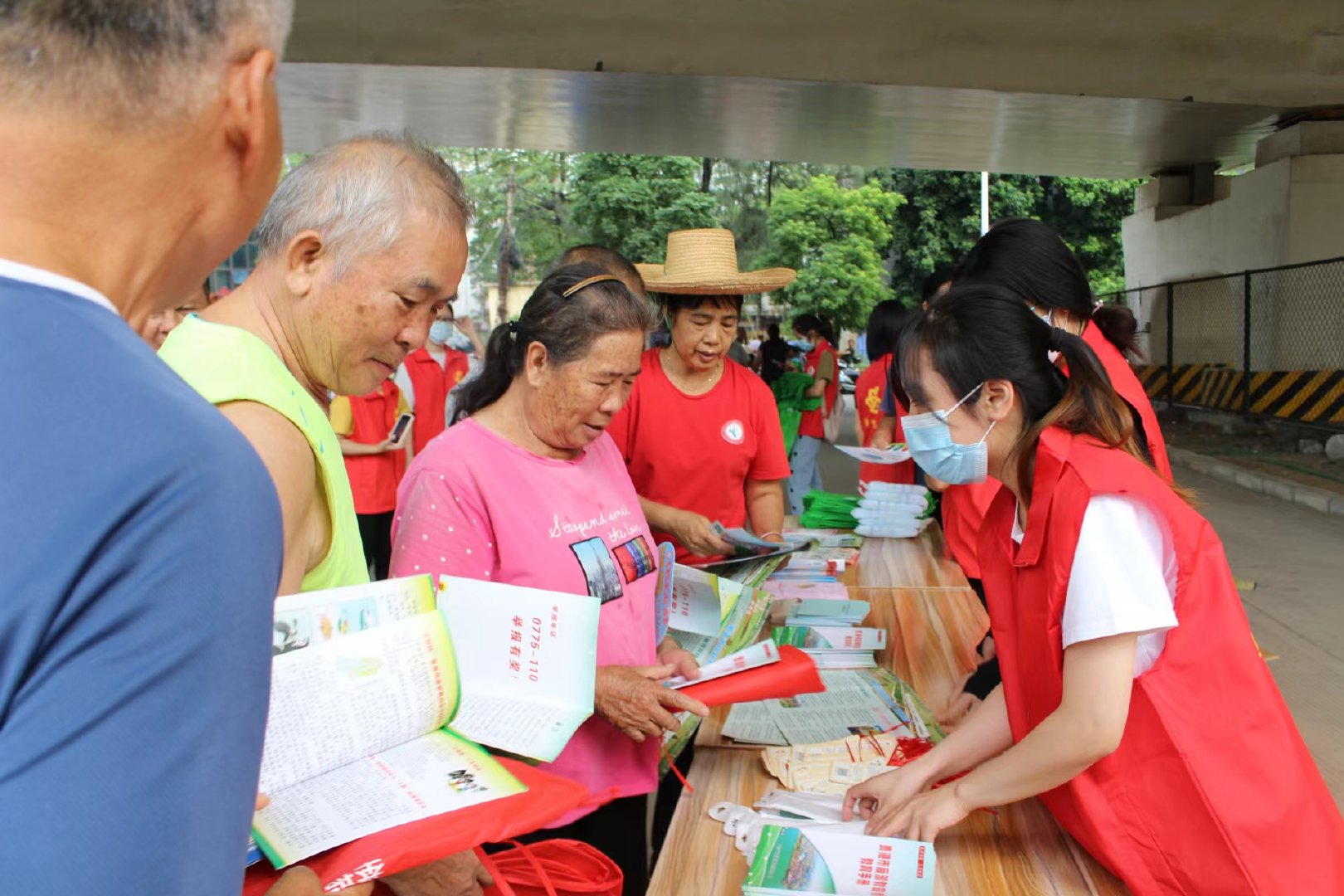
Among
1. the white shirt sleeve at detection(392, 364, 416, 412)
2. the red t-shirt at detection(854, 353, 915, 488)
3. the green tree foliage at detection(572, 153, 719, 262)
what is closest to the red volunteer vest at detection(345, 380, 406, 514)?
the white shirt sleeve at detection(392, 364, 416, 412)

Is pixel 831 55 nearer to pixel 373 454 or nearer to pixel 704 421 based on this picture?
pixel 373 454

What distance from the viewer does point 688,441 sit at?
127 inches

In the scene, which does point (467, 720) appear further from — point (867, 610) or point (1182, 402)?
point (1182, 402)

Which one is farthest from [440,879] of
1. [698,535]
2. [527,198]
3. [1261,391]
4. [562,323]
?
[527,198]

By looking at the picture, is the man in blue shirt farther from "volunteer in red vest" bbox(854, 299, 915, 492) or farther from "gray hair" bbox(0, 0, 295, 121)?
"volunteer in red vest" bbox(854, 299, 915, 492)

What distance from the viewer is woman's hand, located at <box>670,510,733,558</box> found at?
2736mm

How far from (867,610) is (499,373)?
4.28 ft

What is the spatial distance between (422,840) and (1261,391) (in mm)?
12729

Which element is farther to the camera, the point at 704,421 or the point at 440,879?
the point at 704,421

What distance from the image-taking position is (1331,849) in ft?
4.78

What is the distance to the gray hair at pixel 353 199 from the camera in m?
1.29

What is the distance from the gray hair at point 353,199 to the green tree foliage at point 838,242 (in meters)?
22.2

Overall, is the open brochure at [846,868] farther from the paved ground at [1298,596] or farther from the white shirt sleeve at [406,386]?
the white shirt sleeve at [406,386]

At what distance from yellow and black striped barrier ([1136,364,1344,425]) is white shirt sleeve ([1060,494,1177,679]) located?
1016 centimetres
